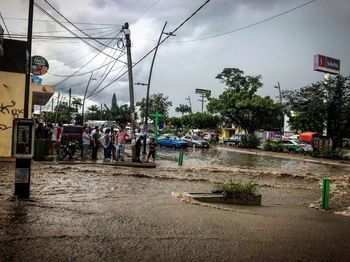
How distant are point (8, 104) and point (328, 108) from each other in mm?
29332

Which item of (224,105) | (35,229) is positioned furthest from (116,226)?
(224,105)

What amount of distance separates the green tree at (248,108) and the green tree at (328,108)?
14.5m

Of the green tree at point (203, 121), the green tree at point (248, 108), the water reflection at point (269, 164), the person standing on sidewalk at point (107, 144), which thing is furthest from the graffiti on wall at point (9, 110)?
the green tree at point (203, 121)

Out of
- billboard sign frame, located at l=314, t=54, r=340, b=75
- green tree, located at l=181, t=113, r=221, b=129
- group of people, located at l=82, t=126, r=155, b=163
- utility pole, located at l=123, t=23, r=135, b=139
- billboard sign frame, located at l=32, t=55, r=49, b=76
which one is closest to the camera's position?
group of people, located at l=82, t=126, r=155, b=163

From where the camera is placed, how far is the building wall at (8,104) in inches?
782

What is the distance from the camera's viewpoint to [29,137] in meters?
9.26

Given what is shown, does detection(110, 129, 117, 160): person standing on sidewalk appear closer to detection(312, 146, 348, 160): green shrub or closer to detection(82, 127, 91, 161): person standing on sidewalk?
detection(82, 127, 91, 161): person standing on sidewalk

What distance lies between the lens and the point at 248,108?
186 feet

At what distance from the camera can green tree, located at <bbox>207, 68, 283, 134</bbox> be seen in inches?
2206

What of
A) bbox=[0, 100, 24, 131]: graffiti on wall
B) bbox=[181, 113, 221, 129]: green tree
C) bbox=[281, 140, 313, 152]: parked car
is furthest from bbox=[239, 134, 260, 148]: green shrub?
bbox=[0, 100, 24, 131]: graffiti on wall

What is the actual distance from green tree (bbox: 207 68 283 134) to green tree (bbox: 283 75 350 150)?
14475 millimetres

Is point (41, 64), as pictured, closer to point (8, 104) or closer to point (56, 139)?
point (8, 104)

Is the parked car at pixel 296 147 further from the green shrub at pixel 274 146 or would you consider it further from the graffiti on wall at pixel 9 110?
the graffiti on wall at pixel 9 110

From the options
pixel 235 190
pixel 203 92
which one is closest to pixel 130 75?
pixel 235 190
